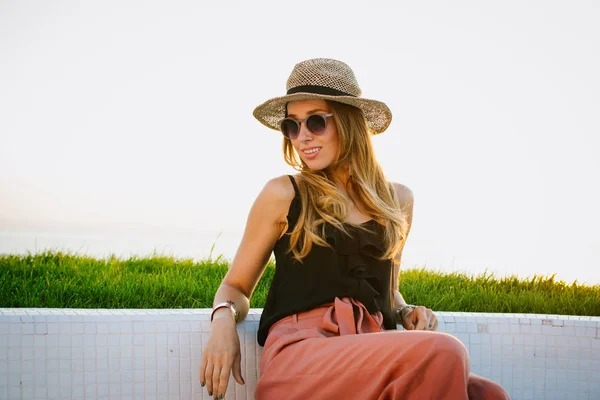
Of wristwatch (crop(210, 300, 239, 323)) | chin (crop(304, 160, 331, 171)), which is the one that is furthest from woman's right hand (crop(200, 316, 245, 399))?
chin (crop(304, 160, 331, 171))

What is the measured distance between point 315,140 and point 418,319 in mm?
858

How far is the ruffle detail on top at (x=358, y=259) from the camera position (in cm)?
295

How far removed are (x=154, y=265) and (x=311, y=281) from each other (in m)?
2.58

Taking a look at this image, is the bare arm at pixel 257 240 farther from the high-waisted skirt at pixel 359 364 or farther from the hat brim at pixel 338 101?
the hat brim at pixel 338 101

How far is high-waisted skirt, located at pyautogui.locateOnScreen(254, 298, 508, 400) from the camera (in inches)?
87.3

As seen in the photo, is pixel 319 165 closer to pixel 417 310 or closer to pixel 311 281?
pixel 311 281

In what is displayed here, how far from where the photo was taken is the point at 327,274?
2924 millimetres

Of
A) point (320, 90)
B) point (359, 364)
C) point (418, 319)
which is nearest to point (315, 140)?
point (320, 90)

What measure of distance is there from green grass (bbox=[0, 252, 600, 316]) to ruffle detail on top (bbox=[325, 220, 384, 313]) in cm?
148

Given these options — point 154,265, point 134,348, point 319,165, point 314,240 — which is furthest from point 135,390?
point 154,265

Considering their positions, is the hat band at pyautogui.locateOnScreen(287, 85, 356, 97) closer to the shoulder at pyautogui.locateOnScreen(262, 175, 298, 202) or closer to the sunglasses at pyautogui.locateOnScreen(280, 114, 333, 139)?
the sunglasses at pyautogui.locateOnScreen(280, 114, 333, 139)

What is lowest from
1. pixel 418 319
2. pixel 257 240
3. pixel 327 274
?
pixel 418 319

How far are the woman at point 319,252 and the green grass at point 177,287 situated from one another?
4.62ft

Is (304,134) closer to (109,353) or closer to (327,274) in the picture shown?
(327,274)
